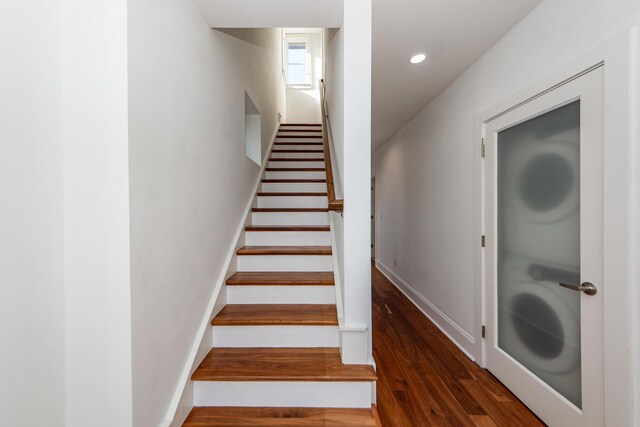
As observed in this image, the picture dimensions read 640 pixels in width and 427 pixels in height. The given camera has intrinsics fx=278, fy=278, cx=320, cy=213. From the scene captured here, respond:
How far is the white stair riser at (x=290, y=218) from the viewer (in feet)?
8.65

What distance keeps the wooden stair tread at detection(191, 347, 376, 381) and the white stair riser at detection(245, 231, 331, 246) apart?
96 centimetres

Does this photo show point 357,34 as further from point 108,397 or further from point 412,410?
point 412,410

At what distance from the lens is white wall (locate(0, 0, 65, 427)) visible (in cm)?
75

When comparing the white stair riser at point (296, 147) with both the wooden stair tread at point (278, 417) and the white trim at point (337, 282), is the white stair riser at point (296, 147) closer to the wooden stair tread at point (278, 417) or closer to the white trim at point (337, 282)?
the white trim at point (337, 282)

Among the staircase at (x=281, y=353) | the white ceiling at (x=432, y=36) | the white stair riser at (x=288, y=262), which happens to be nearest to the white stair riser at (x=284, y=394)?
the staircase at (x=281, y=353)

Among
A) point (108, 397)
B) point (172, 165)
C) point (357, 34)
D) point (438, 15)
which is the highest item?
point (438, 15)

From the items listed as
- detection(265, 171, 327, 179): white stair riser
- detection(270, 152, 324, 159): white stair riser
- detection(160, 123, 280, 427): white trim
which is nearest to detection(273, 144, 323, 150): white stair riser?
detection(270, 152, 324, 159): white stair riser

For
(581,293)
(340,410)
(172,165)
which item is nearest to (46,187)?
(172,165)

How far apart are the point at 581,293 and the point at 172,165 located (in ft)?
6.70

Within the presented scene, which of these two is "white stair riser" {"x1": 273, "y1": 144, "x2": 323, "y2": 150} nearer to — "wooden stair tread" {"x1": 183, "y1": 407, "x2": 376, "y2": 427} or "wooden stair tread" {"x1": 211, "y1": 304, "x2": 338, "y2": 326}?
"wooden stair tread" {"x1": 211, "y1": 304, "x2": 338, "y2": 326}

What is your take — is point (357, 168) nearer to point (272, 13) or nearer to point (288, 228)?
point (272, 13)

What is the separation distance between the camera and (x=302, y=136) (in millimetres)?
4328

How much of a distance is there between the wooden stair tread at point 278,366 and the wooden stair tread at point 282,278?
0.41 m

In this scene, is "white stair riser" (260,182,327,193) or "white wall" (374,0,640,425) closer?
"white wall" (374,0,640,425)
